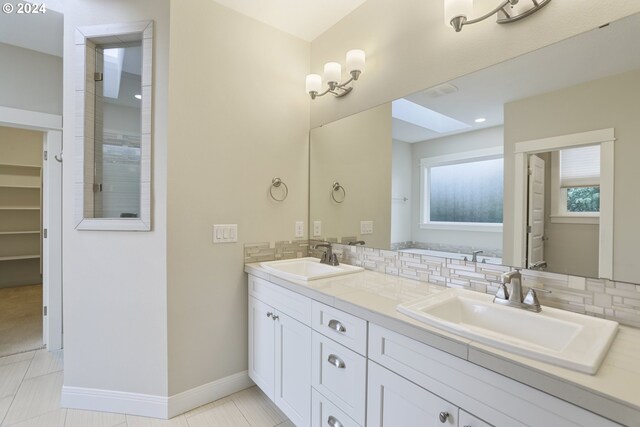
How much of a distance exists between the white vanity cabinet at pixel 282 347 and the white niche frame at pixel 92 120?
877 millimetres

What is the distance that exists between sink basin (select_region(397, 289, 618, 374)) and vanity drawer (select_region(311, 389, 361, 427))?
2.03 ft

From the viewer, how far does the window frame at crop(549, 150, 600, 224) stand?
1228mm

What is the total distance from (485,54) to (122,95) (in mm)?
2177

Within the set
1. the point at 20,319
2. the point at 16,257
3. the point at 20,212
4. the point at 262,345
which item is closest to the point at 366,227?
the point at 262,345

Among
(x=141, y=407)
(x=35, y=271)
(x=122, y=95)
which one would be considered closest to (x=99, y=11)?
(x=122, y=95)

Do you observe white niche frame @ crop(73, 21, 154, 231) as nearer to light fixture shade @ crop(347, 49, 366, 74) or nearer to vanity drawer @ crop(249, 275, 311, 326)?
vanity drawer @ crop(249, 275, 311, 326)

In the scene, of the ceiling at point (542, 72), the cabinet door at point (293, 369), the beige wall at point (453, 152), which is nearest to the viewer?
the ceiling at point (542, 72)

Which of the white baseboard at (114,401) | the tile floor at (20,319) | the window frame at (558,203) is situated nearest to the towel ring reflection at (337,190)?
the window frame at (558,203)

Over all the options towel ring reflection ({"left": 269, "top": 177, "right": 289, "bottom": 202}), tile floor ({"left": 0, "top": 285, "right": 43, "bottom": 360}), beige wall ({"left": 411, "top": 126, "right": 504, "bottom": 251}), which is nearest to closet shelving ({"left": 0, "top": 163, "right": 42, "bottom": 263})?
tile floor ({"left": 0, "top": 285, "right": 43, "bottom": 360})

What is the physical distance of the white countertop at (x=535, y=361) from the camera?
2.23ft

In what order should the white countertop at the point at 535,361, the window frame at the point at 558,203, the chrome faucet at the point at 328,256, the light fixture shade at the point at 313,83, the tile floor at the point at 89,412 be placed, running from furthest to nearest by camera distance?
the light fixture shade at the point at 313,83
the chrome faucet at the point at 328,256
the tile floor at the point at 89,412
the window frame at the point at 558,203
the white countertop at the point at 535,361

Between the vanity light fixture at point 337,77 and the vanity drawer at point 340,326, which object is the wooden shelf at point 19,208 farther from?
the vanity drawer at point 340,326

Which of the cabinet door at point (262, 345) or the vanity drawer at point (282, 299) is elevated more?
the vanity drawer at point (282, 299)

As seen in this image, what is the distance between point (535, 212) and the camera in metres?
1.34
